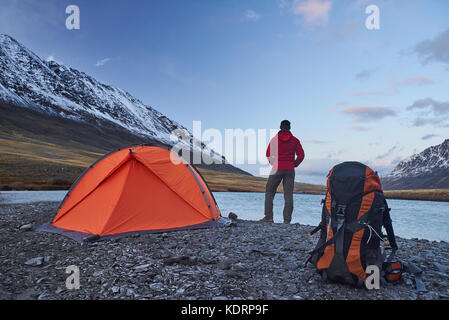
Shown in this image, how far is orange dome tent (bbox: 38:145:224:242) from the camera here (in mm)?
8156

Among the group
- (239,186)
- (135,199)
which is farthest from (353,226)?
(239,186)

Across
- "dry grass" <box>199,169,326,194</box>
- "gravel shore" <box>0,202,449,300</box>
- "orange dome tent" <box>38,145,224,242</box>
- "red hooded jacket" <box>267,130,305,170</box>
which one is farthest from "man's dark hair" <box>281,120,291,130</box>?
"dry grass" <box>199,169,326,194</box>

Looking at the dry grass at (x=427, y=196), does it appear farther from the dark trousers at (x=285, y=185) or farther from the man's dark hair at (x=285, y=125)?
the man's dark hair at (x=285, y=125)

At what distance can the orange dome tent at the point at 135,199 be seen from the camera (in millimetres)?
8156

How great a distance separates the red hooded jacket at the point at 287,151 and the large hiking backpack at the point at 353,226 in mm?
Result: 5767

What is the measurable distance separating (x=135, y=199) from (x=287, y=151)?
5907 millimetres

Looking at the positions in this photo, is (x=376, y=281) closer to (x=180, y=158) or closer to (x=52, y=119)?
→ (x=180, y=158)

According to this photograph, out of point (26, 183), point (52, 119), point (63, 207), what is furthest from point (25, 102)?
point (63, 207)

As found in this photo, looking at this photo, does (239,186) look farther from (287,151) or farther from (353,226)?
(353,226)

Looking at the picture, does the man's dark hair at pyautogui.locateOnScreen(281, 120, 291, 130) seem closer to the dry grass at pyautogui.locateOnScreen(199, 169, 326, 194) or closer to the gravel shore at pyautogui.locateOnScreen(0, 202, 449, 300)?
the gravel shore at pyautogui.locateOnScreen(0, 202, 449, 300)

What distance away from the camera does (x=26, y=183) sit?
33.3 metres

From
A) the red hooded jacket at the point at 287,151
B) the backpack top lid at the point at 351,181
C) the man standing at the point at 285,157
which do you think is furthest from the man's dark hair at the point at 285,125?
the backpack top lid at the point at 351,181

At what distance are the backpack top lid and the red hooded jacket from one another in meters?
5.66

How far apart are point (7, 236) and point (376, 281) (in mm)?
9432
